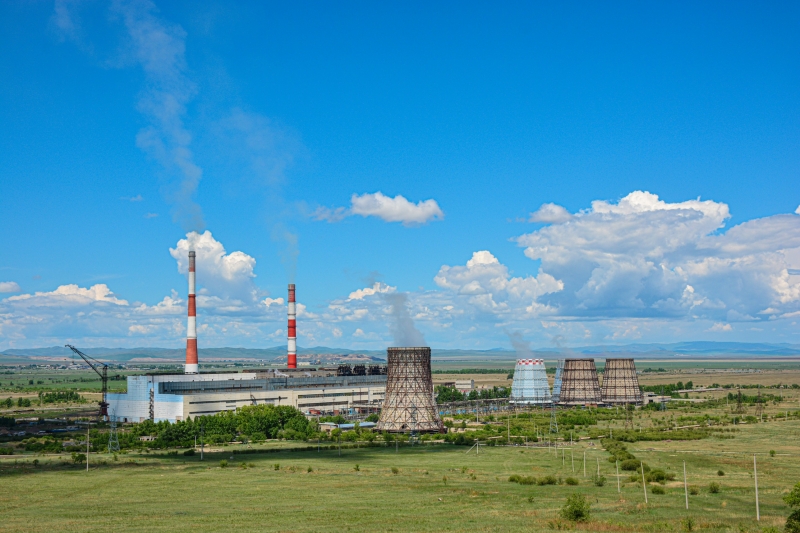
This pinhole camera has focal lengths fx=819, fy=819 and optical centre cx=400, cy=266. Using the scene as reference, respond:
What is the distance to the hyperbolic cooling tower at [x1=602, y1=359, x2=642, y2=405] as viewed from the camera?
16575cm

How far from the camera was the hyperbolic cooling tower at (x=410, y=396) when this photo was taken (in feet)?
362

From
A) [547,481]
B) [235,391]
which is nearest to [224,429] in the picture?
[235,391]

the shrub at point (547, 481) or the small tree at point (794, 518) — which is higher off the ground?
the small tree at point (794, 518)

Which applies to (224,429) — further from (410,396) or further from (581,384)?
(581,384)

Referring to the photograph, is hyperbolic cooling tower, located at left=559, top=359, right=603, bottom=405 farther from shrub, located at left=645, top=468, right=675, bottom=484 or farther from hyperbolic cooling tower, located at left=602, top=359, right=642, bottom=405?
shrub, located at left=645, top=468, right=675, bottom=484

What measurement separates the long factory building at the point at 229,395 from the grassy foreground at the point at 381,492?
36.7 metres

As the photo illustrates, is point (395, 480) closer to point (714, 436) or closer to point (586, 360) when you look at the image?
point (714, 436)

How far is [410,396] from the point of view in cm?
11025

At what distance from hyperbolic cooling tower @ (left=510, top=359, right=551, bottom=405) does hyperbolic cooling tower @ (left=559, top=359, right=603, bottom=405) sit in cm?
469

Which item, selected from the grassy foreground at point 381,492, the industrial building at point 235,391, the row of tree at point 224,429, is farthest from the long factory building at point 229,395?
the grassy foreground at point 381,492

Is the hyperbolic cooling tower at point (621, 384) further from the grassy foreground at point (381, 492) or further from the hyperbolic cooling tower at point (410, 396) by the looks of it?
the grassy foreground at point (381, 492)

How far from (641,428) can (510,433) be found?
20.1 meters

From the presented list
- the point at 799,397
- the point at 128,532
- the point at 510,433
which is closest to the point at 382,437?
the point at 510,433

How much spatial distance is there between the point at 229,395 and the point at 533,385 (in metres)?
66.8
